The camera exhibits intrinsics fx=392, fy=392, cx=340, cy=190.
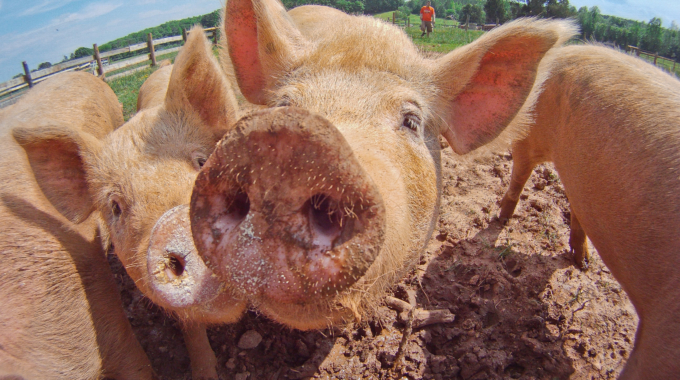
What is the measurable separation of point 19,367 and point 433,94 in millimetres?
3598

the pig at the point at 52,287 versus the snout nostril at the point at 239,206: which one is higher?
the snout nostril at the point at 239,206

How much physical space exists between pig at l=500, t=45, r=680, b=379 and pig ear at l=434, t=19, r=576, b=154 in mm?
356

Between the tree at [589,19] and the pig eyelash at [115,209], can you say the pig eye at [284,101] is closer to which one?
the pig eyelash at [115,209]

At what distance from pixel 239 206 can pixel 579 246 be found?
4202 mm

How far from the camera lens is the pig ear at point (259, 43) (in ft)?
9.90

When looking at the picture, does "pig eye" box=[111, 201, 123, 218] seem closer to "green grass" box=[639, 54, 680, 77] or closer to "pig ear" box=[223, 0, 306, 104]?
"pig ear" box=[223, 0, 306, 104]

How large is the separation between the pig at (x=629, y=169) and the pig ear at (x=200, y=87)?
2.70 metres

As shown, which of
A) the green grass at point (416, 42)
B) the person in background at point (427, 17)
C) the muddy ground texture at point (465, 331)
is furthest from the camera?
the person in background at point (427, 17)

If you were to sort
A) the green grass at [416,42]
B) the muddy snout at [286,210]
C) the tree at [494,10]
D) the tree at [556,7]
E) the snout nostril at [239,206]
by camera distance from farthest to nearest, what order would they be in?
the tree at [494,10], the green grass at [416,42], the tree at [556,7], the snout nostril at [239,206], the muddy snout at [286,210]

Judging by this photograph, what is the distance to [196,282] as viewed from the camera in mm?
2164

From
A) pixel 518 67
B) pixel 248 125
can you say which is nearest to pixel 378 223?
pixel 248 125

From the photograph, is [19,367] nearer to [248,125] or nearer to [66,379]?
[66,379]

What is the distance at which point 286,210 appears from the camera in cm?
142

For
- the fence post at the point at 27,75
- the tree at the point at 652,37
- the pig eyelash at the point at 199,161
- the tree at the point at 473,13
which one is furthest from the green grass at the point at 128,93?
the tree at the point at 473,13
